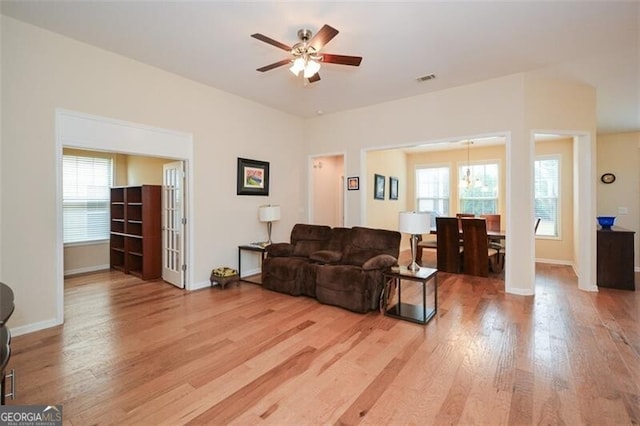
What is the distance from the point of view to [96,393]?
202 centimetres

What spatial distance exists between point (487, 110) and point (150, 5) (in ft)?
14.2

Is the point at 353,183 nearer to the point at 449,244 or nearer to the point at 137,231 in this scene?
the point at 449,244

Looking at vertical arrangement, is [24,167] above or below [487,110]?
below

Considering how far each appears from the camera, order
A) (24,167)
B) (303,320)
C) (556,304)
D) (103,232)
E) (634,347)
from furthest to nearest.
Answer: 1. (103,232)
2. (556,304)
3. (303,320)
4. (24,167)
5. (634,347)

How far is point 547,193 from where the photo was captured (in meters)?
6.55

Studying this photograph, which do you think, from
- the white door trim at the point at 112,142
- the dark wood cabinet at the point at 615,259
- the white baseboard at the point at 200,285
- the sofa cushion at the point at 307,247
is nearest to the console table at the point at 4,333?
the white door trim at the point at 112,142

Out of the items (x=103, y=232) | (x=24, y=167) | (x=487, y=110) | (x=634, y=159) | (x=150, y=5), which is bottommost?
(x=103, y=232)

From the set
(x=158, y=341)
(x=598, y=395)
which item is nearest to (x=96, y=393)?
(x=158, y=341)

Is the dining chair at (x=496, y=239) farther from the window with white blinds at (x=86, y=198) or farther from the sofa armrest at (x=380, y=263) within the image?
the window with white blinds at (x=86, y=198)

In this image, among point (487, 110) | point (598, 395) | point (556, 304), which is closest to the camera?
point (598, 395)

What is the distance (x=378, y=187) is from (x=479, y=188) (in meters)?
2.71

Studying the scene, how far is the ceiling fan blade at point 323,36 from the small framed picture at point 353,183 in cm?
308

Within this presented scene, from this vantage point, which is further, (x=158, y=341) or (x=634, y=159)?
(x=634, y=159)

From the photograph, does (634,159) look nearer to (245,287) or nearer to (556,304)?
(556,304)
